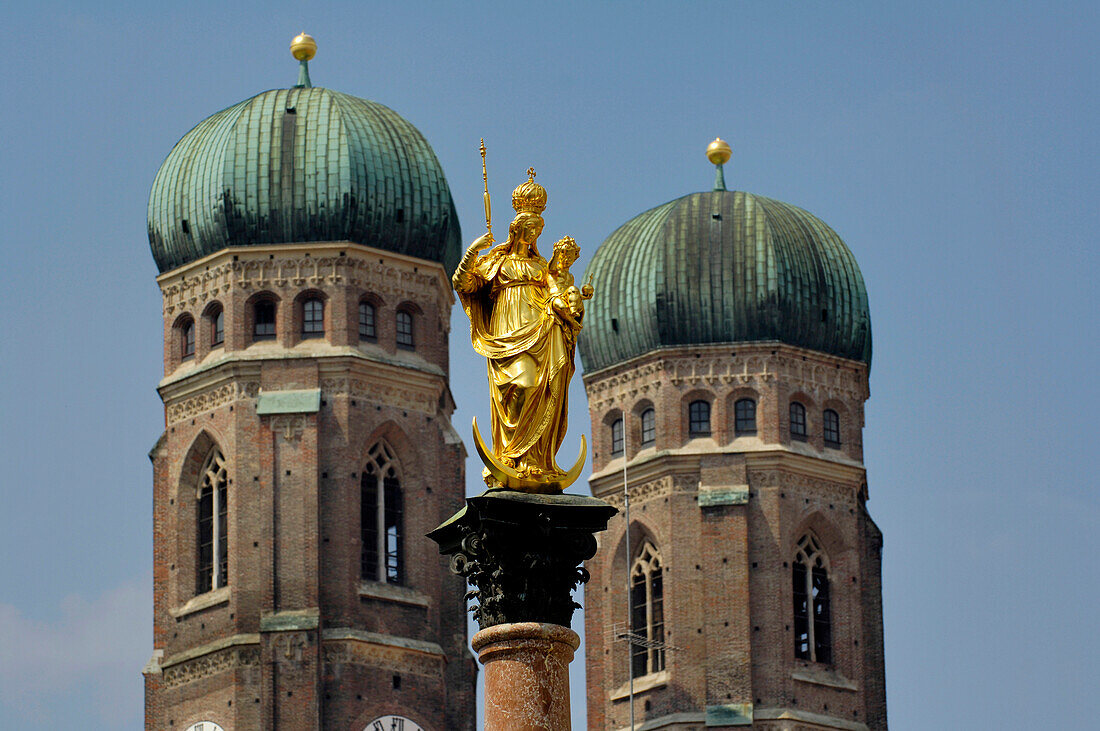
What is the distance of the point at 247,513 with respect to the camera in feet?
221

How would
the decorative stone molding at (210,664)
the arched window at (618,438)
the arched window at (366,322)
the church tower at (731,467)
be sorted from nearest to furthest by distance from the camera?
the decorative stone molding at (210,664)
the arched window at (366,322)
the church tower at (731,467)
the arched window at (618,438)

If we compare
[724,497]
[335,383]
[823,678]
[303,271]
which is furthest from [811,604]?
[303,271]

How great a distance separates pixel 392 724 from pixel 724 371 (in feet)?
44.1

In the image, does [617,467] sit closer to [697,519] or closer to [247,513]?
[697,519]

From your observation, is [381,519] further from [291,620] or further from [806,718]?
[806,718]

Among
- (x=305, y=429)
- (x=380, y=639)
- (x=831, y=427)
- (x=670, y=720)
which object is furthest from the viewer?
(x=831, y=427)

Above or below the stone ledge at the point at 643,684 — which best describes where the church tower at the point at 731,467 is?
above

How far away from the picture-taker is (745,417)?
2965 inches

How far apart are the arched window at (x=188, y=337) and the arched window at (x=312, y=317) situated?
2615 mm

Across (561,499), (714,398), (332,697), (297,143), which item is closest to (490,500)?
(561,499)

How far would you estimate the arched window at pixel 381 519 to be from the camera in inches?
2682

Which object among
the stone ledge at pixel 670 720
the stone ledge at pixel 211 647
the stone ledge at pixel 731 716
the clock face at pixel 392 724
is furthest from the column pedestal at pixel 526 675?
the stone ledge at pixel 670 720

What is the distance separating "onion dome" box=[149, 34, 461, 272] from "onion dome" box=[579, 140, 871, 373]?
5.97 meters

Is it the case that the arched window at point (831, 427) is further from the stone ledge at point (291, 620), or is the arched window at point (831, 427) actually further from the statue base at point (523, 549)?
the statue base at point (523, 549)
